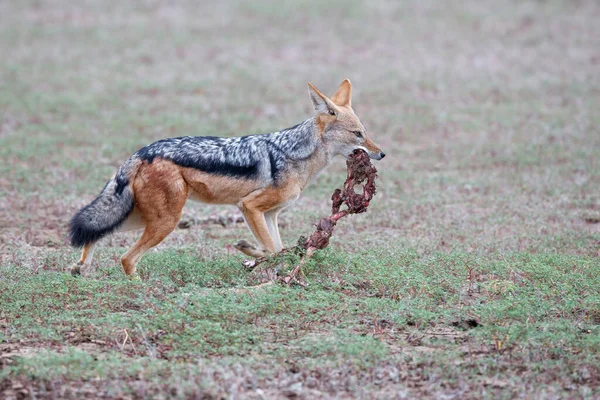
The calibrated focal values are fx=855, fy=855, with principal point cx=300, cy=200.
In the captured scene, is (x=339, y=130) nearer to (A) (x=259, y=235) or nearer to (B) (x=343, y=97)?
(B) (x=343, y=97)

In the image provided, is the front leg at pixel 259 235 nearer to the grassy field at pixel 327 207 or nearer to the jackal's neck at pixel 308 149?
the grassy field at pixel 327 207

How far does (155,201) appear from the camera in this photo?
23.6 feet

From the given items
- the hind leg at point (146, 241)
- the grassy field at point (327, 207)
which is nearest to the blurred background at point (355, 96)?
the grassy field at point (327, 207)

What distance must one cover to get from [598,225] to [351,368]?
5.15 metres

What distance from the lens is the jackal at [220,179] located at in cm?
718

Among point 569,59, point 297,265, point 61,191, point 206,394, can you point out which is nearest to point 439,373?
point 206,394

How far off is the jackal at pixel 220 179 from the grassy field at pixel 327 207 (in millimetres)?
373

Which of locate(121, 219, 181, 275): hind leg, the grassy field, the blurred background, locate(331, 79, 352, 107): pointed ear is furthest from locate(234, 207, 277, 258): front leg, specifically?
the blurred background

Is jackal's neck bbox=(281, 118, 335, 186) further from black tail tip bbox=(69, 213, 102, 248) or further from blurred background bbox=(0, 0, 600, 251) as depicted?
black tail tip bbox=(69, 213, 102, 248)

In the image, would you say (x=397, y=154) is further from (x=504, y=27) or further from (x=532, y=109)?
(x=504, y=27)

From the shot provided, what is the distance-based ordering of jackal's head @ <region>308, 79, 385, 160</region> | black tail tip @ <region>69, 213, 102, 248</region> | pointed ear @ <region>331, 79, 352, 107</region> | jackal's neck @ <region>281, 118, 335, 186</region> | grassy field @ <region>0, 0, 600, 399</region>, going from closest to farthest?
grassy field @ <region>0, 0, 600, 399</region> → black tail tip @ <region>69, 213, 102, 248</region> → jackal's neck @ <region>281, 118, 335, 186</region> → jackal's head @ <region>308, 79, 385, 160</region> → pointed ear @ <region>331, 79, 352, 107</region>

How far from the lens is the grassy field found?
5.40 metres

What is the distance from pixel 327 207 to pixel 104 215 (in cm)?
374

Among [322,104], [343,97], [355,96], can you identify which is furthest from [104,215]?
[355,96]
